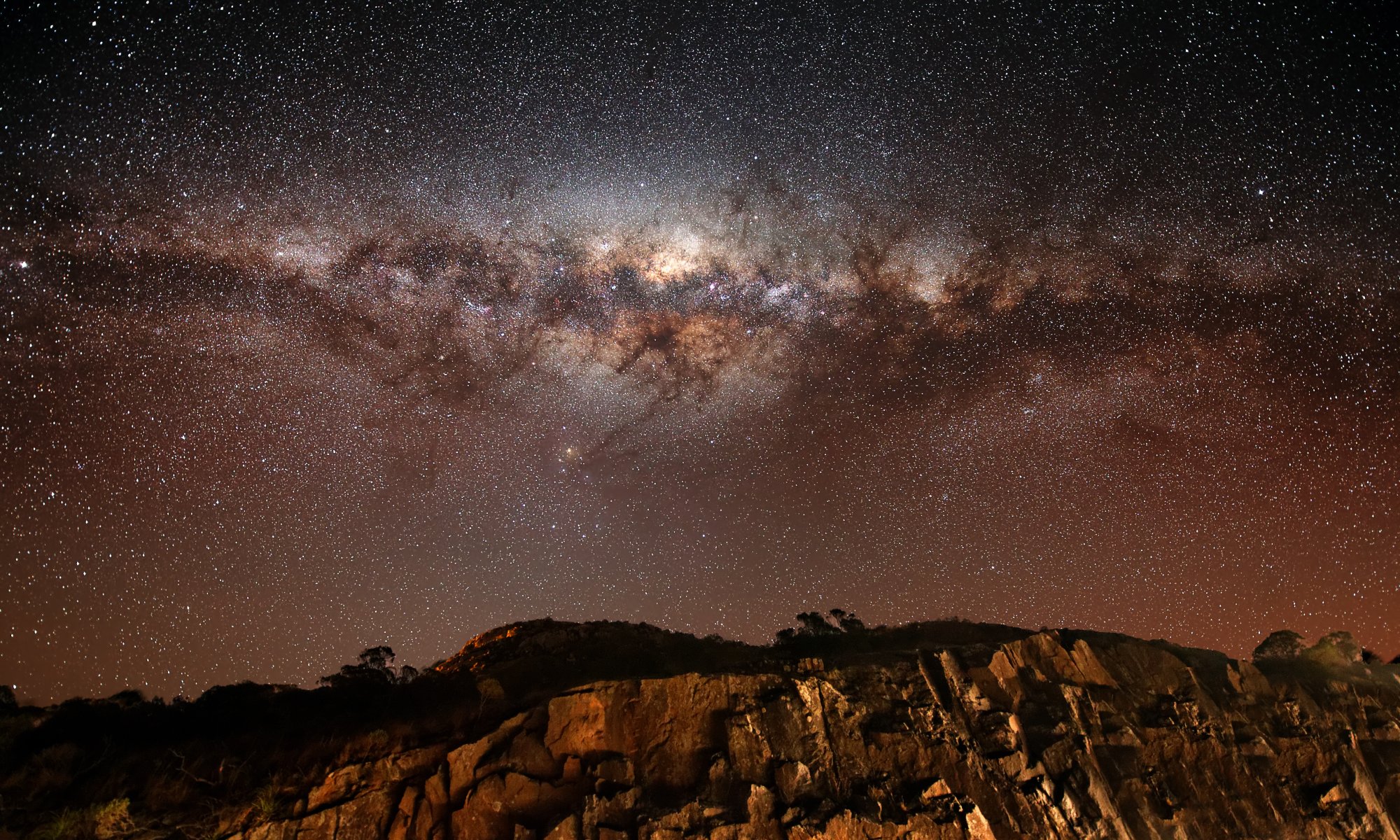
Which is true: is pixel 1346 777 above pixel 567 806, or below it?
below

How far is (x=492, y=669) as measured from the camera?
30984mm

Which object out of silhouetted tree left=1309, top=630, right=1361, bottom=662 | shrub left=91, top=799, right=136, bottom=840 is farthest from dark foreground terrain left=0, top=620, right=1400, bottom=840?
silhouetted tree left=1309, top=630, right=1361, bottom=662

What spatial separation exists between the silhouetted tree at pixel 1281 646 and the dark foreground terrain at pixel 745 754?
311 inches

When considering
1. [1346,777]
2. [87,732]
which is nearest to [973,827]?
[1346,777]

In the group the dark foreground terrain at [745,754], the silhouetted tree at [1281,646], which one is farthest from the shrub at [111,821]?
the silhouetted tree at [1281,646]

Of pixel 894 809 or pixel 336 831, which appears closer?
pixel 336 831

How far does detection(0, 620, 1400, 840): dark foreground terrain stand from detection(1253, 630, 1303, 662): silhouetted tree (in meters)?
7.89

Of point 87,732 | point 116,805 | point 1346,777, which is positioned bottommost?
point 1346,777

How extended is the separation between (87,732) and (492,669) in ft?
49.3

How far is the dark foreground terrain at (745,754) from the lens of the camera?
21172mm

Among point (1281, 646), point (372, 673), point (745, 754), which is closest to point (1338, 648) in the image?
point (1281, 646)

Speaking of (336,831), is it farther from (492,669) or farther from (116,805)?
(492,669)

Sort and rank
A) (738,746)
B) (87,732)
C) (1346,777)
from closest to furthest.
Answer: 1. (738,746)
2. (87,732)
3. (1346,777)

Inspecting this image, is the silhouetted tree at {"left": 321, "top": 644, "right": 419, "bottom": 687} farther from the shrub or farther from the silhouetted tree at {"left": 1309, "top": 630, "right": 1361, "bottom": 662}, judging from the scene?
the silhouetted tree at {"left": 1309, "top": 630, "right": 1361, "bottom": 662}
